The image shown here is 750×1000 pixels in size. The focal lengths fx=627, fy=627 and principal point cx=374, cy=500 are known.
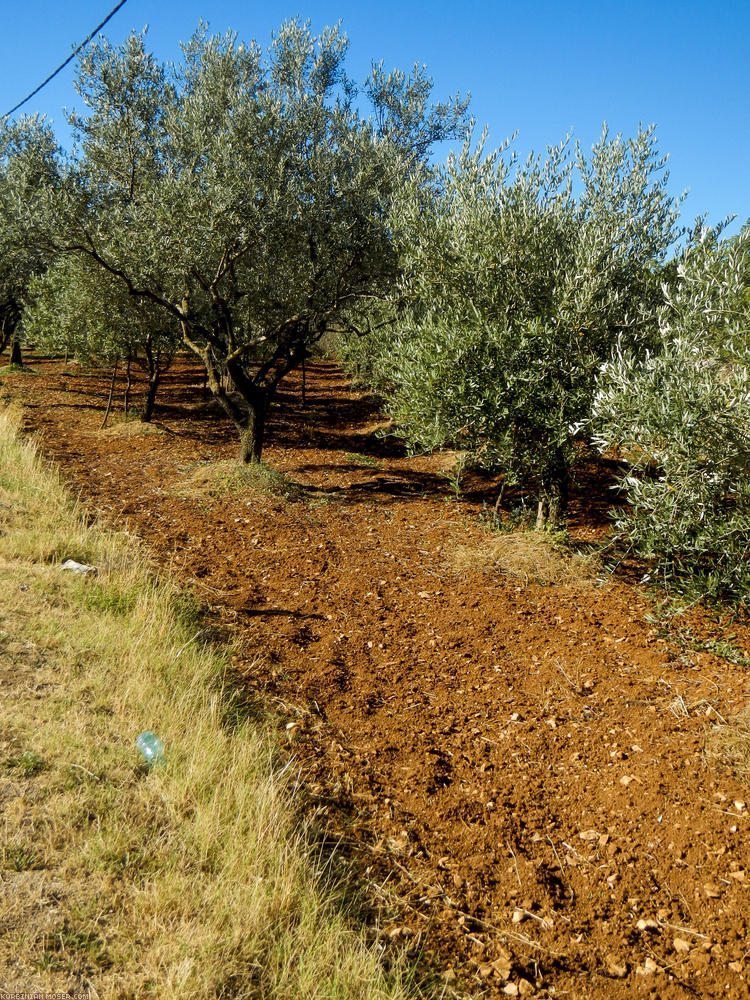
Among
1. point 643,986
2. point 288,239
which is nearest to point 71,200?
point 288,239

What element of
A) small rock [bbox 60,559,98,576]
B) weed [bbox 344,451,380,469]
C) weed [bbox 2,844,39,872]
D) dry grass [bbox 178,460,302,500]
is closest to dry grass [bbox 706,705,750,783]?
weed [bbox 2,844,39,872]

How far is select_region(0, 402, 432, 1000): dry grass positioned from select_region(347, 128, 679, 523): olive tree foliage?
15.7ft

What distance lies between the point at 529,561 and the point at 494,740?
3.84 m

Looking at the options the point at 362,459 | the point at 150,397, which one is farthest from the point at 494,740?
the point at 150,397

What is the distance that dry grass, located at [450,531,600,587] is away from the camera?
8500mm

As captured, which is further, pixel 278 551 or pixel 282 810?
pixel 278 551

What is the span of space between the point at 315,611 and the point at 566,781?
366 centimetres

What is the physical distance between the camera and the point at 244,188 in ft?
32.6

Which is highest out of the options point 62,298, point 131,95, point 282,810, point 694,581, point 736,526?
point 131,95

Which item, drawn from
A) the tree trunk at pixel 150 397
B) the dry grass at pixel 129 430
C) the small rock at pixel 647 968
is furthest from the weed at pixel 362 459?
the small rock at pixel 647 968

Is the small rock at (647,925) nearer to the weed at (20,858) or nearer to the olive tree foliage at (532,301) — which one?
the weed at (20,858)

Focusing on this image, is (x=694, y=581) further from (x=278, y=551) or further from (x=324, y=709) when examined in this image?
(x=278, y=551)

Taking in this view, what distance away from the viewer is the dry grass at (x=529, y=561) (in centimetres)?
850

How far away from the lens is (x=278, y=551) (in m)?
9.50
